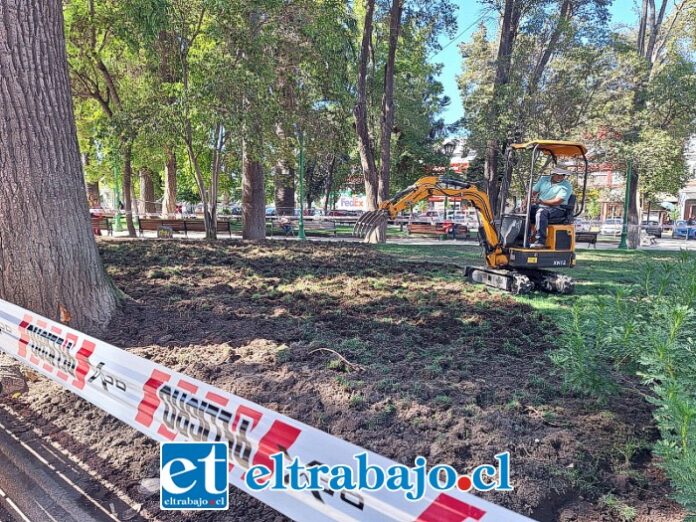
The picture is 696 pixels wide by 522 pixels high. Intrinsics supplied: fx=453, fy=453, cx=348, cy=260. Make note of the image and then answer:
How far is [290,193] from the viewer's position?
100 feet

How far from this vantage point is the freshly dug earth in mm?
2631

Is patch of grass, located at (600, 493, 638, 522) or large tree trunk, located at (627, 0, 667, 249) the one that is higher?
large tree trunk, located at (627, 0, 667, 249)

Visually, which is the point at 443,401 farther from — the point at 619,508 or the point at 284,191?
the point at 284,191

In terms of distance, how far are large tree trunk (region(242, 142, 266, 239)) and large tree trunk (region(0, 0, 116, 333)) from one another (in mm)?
11321

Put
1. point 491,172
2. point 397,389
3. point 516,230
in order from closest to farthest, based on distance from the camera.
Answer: point 397,389, point 516,230, point 491,172

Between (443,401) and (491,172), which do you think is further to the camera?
(491,172)

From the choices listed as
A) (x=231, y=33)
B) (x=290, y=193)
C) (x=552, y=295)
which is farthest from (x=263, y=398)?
(x=290, y=193)

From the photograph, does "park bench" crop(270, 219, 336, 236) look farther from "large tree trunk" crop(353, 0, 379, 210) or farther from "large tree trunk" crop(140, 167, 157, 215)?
"large tree trunk" crop(353, 0, 379, 210)

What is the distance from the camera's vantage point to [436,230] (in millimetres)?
24516

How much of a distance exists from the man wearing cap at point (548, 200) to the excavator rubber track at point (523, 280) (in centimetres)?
63

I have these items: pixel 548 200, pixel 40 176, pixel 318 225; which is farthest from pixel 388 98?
pixel 40 176

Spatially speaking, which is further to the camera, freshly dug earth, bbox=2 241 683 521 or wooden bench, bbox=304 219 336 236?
wooden bench, bbox=304 219 336 236

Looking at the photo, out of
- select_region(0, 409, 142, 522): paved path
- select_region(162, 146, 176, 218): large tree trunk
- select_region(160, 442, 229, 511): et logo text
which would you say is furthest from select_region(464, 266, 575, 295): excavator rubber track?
select_region(162, 146, 176, 218): large tree trunk

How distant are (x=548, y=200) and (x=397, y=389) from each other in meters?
5.59
